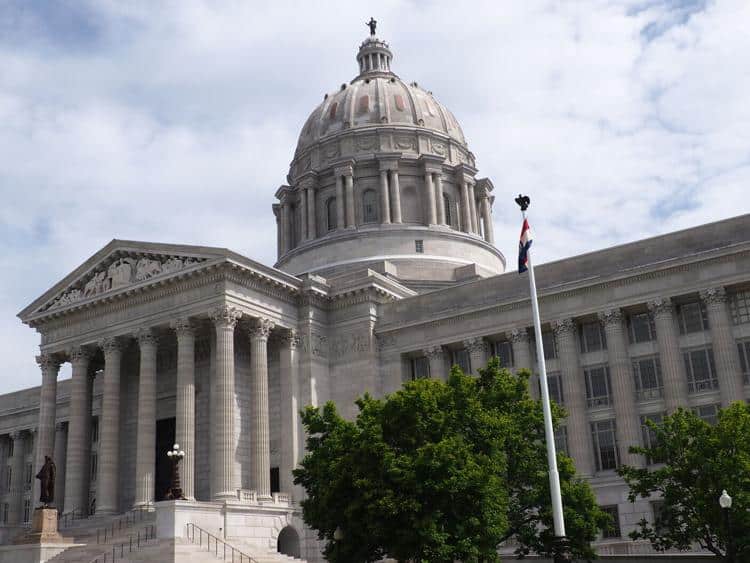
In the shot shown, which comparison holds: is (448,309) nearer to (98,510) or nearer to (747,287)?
(747,287)

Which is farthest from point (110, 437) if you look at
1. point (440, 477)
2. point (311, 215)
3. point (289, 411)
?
point (440, 477)

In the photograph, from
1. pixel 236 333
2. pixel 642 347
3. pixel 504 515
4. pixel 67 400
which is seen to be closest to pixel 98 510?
pixel 236 333

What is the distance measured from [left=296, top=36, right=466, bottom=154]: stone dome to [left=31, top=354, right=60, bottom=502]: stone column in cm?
3123

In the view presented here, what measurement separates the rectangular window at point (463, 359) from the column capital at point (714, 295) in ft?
45.3

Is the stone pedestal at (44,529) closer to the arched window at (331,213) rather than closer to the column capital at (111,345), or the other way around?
the column capital at (111,345)

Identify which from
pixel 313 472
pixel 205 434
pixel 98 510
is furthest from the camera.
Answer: pixel 205 434

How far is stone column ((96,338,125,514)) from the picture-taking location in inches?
1944

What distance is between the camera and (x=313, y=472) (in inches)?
1350

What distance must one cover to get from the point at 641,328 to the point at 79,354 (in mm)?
33946

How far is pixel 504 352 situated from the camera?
166 ft

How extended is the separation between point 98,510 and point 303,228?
3143 centimetres

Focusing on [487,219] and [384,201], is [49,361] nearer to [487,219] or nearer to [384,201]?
[384,201]

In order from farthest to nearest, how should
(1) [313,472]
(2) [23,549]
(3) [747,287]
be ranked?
(3) [747,287] < (2) [23,549] < (1) [313,472]

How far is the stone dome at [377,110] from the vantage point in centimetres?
7638
